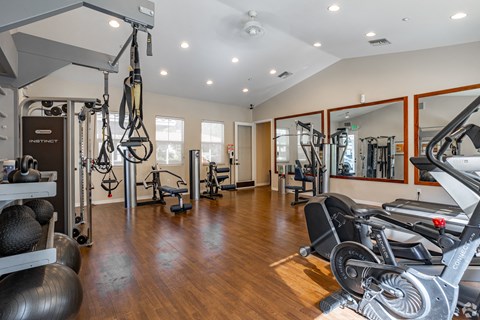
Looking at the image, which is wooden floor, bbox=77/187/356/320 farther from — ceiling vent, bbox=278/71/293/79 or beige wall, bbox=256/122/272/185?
beige wall, bbox=256/122/272/185

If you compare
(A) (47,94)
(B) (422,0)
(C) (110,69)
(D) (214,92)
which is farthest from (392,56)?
(A) (47,94)

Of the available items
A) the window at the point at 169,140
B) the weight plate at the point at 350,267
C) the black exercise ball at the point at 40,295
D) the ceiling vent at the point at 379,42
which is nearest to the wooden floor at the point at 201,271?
the weight plate at the point at 350,267

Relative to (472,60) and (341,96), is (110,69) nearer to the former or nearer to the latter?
(341,96)

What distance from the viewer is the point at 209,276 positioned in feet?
7.98

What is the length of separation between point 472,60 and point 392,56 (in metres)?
1.31

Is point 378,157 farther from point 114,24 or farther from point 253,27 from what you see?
point 114,24

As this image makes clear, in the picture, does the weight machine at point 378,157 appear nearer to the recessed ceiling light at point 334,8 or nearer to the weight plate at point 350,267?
A: the recessed ceiling light at point 334,8

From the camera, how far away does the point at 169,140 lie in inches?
279

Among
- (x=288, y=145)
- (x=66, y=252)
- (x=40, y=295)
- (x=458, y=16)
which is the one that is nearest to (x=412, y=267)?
(x=40, y=295)

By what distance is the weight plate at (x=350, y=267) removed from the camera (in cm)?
188

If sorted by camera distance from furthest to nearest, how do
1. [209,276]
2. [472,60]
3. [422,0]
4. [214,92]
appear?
[214,92] → [472,60] → [422,0] → [209,276]

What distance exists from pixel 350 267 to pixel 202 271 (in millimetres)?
1429

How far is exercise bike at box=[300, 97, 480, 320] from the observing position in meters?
1.48

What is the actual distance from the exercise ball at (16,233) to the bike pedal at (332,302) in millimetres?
1931
